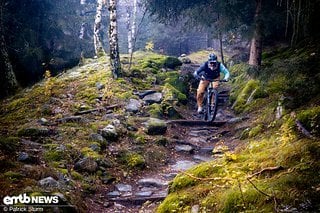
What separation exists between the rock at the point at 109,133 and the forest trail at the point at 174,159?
1.52 meters

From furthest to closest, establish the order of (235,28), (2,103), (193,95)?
(193,95) < (235,28) < (2,103)

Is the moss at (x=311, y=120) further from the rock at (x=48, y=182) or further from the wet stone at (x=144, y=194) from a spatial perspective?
the rock at (x=48, y=182)

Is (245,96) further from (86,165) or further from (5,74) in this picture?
(5,74)

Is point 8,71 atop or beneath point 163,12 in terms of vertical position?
beneath

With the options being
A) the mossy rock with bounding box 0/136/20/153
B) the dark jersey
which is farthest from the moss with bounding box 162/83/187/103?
the mossy rock with bounding box 0/136/20/153

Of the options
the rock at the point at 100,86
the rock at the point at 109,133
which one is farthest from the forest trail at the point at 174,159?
the rock at the point at 100,86

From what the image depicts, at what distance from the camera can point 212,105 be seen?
1084 centimetres

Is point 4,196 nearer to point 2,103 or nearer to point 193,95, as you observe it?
point 2,103

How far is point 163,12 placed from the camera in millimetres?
16547

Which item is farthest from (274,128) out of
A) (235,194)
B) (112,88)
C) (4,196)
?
(112,88)

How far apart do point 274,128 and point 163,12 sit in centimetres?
1137

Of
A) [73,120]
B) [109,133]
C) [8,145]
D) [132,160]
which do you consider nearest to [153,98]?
[73,120]

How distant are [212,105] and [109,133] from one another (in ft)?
13.3

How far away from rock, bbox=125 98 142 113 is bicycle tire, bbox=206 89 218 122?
98.1 inches
